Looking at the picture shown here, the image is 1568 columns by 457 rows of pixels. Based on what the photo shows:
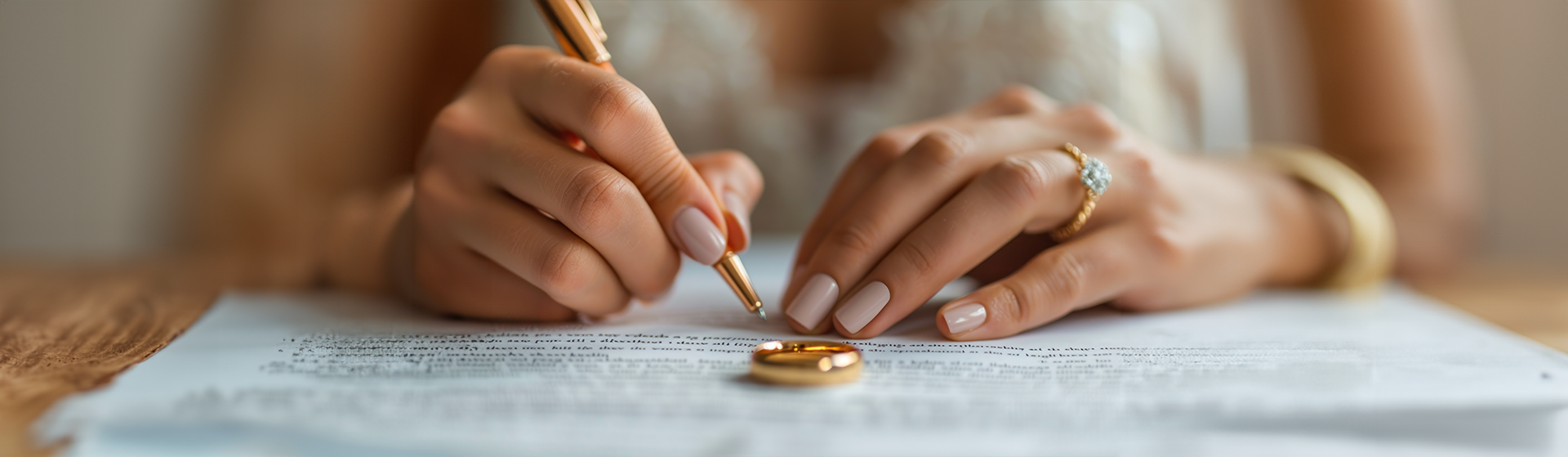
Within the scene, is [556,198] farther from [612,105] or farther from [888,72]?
[888,72]

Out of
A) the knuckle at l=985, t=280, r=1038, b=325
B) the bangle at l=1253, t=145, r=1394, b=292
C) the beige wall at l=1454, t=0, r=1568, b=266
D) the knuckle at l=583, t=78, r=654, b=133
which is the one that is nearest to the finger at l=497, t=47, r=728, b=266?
the knuckle at l=583, t=78, r=654, b=133

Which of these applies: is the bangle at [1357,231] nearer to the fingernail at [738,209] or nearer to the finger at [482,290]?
the fingernail at [738,209]

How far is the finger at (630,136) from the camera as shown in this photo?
0.65 m

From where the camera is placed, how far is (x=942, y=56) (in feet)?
4.97

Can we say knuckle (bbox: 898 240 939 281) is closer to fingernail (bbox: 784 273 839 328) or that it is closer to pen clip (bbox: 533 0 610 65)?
fingernail (bbox: 784 273 839 328)

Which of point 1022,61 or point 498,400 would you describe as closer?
point 498,400

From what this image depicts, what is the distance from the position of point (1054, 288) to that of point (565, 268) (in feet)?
1.27

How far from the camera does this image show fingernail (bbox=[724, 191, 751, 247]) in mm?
734

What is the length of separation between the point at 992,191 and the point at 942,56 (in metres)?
0.84

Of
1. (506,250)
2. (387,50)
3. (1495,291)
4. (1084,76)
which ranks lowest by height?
(1495,291)

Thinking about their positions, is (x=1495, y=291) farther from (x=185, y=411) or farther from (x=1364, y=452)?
(x=185, y=411)

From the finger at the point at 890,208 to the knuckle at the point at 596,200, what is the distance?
6.0 inches

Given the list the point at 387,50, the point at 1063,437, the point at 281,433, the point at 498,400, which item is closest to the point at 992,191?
the point at 1063,437

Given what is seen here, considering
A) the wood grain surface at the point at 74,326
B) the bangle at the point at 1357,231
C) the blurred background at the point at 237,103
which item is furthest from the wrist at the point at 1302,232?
the blurred background at the point at 237,103
